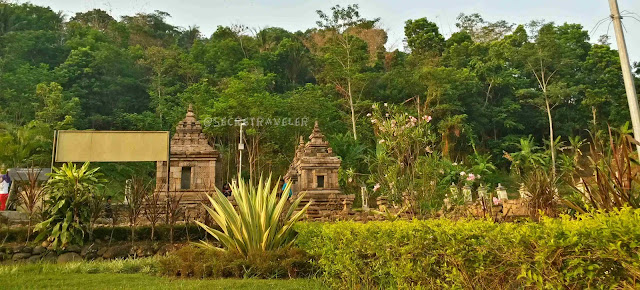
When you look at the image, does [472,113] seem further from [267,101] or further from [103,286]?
[103,286]

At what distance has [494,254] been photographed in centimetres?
326

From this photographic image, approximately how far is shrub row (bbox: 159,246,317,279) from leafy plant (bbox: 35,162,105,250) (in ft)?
12.3

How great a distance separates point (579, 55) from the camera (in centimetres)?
3797

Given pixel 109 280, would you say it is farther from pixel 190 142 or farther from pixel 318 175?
pixel 190 142

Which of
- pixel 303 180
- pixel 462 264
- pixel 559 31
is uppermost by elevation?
pixel 559 31

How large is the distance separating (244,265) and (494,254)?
4.12 m

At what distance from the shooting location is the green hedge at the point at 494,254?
252 cm

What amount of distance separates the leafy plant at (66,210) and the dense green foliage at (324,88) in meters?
16.0

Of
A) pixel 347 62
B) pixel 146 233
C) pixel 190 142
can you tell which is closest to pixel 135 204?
pixel 146 233

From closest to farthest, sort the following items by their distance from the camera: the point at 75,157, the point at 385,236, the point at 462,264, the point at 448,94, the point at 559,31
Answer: the point at 462,264 → the point at 385,236 → the point at 75,157 → the point at 448,94 → the point at 559,31

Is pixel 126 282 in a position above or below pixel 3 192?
below

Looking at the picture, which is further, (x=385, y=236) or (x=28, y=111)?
(x=28, y=111)

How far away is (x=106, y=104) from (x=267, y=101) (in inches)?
570

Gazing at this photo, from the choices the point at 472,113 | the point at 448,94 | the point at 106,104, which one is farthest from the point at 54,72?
the point at 472,113
